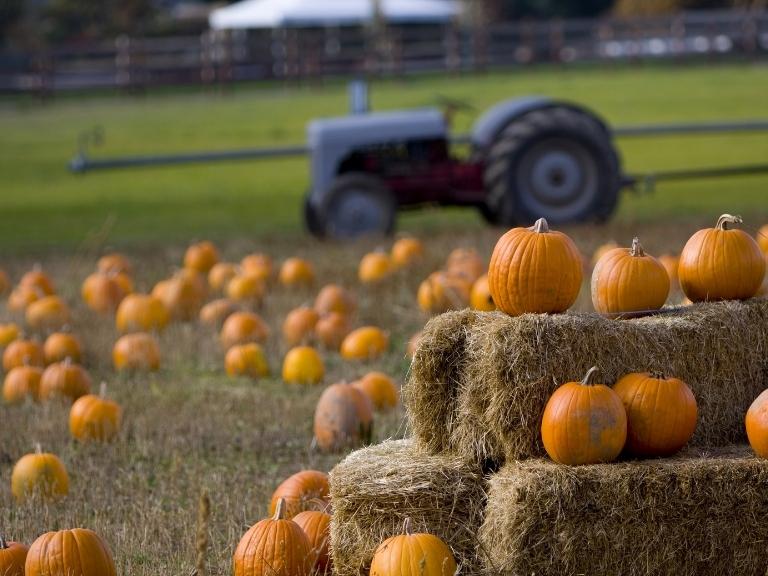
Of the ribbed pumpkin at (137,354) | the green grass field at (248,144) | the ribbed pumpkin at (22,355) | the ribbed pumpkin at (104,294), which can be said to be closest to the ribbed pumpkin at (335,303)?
the ribbed pumpkin at (137,354)

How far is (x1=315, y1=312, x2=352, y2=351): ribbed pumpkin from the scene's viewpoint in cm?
869

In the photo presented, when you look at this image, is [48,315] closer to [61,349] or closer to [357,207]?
[61,349]

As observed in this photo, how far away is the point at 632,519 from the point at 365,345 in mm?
4166

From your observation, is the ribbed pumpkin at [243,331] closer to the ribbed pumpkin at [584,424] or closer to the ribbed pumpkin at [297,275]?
the ribbed pumpkin at [297,275]

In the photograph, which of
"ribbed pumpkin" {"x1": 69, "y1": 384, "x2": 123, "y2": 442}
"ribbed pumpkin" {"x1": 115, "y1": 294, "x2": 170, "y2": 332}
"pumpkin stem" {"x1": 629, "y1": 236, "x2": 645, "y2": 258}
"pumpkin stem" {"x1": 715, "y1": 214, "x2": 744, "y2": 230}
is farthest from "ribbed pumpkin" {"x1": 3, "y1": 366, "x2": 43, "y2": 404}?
"pumpkin stem" {"x1": 715, "y1": 214, "x2": 744, "y2": 230}

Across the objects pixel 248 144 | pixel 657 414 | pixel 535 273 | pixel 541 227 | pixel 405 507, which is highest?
pixel 541 227

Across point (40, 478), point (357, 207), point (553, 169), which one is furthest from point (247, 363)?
point (553, 169)

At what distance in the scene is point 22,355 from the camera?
26.2 feet

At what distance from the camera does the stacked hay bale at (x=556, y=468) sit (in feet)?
13.9

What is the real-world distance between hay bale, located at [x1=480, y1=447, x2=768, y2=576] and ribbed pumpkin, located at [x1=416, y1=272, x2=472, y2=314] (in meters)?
4.46

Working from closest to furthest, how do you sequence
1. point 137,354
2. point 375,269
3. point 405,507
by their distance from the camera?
point 405,507 → point 137,354 → point 375,269

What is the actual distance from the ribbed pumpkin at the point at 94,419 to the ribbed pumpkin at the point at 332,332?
220 centimetres

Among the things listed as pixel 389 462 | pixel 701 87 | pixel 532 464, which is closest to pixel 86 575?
pixel 389 462

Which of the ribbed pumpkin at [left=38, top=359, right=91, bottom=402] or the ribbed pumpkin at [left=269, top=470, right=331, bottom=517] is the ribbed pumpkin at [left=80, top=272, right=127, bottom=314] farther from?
the ribbed pumpkin at [left=269, top=470, right=331, bottom=517]
